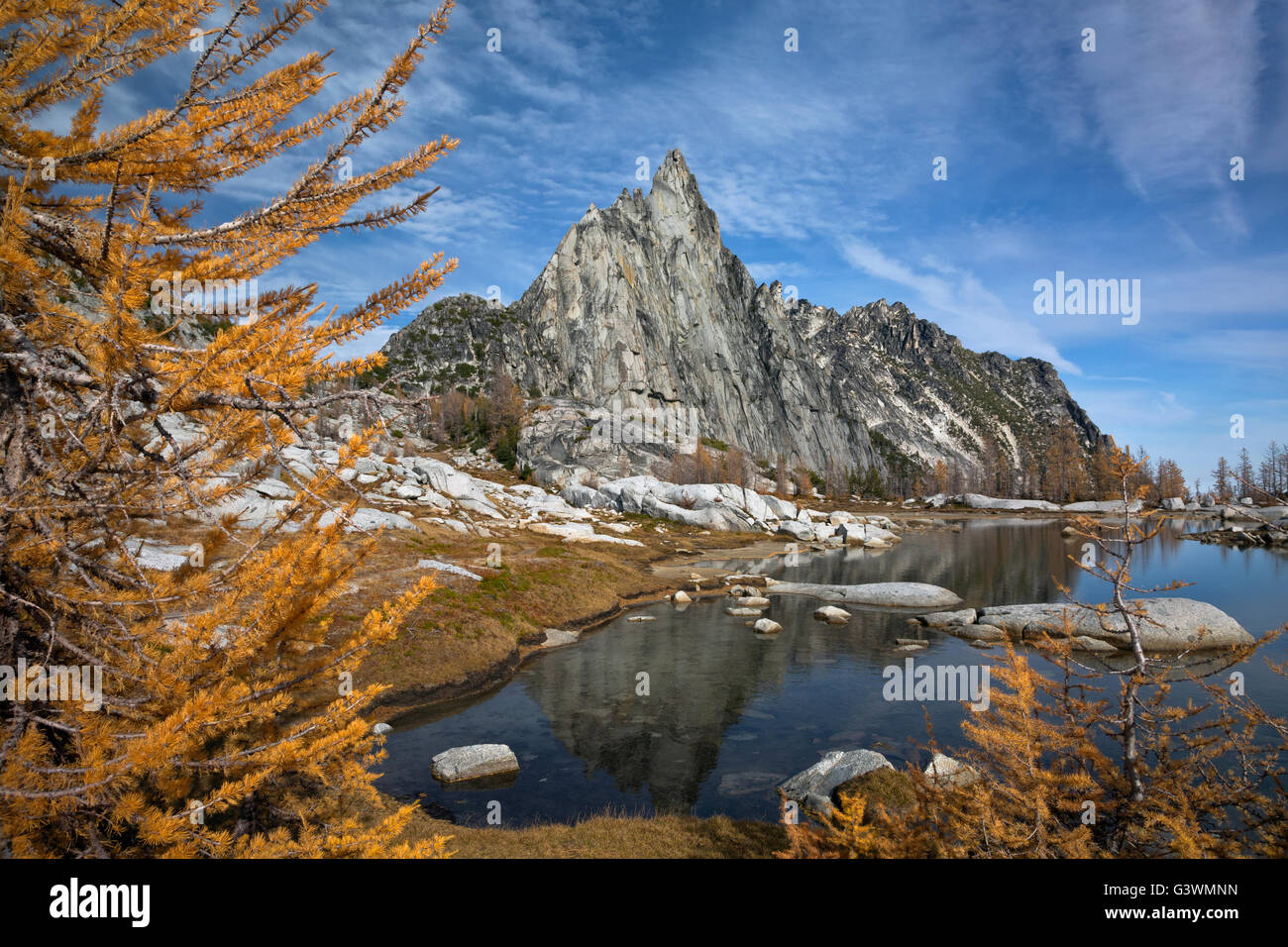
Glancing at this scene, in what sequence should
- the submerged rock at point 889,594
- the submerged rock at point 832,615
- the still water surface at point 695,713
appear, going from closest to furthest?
the still water surface at point 695,713, the submerged rock at point 832,615, the submerged rock at point 889,594

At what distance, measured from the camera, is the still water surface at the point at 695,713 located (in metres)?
18.0

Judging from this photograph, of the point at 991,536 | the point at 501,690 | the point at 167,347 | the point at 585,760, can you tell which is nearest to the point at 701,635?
the point at 501,690

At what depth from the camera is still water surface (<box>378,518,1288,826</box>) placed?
1803 cm

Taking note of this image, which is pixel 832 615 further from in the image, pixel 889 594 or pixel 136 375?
pixel 136 375

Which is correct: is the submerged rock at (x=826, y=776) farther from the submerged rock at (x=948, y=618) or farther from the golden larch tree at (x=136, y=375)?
the submerged rock at (x=948, y=618)

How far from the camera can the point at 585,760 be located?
2033 centimetres

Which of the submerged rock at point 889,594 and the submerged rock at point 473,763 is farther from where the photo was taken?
the submerged rock at point 889,594

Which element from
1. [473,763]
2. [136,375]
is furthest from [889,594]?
[136,375]

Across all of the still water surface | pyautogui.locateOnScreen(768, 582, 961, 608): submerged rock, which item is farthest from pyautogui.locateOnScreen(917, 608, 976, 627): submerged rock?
pyautogui.locateOnScreen(768, 582, 961, 608): submerged rock

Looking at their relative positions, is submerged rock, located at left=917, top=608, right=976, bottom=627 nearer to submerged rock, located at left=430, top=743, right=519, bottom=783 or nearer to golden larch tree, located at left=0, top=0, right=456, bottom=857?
submerged rock, located at left=430, top=743, right=519, bottom=783

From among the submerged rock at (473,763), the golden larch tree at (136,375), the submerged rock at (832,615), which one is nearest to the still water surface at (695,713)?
the submerged rock at (473,763)

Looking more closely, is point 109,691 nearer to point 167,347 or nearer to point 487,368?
point 167,347

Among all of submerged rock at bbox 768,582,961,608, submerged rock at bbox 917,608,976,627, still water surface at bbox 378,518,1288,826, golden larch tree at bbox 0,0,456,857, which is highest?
golden larch tree at bbox 0,0,456,857
